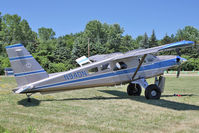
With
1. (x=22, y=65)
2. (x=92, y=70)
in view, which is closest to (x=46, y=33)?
(x=92, y=70)

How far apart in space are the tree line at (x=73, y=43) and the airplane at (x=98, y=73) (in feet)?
96.4

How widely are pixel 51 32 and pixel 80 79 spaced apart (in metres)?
131

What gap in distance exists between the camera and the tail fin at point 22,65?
358 inches

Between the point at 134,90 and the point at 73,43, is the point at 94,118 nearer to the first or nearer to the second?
the point at 134,90

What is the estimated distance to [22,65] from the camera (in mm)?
9336

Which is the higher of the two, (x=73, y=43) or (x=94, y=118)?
(x=73, y=43)

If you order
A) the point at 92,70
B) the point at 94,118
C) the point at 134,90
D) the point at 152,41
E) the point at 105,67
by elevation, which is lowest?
the point at 94,118

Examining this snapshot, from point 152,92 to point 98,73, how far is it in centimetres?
326

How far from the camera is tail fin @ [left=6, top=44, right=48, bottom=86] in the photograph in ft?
29.8

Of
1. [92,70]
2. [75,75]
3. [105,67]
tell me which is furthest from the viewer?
[105,67]

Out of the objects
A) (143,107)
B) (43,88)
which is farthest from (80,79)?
(143,107)

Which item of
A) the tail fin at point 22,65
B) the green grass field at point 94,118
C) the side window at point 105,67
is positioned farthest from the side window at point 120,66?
the tail fin at point 22,65

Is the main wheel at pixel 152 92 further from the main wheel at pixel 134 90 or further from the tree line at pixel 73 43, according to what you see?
the tree line at pixel 73 43

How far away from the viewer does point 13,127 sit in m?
5.82
